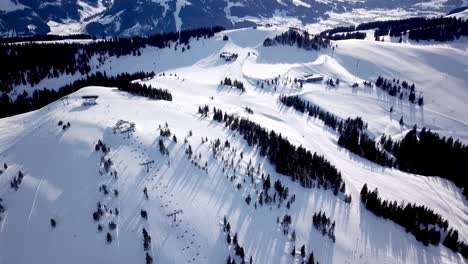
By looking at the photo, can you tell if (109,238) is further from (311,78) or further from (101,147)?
(311,78)

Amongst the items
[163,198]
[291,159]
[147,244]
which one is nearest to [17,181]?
[163,198]

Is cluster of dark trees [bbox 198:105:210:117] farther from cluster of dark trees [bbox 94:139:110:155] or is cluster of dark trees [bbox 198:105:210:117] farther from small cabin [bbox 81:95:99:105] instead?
cluster of dark trees [bbox 94:139:110:155]

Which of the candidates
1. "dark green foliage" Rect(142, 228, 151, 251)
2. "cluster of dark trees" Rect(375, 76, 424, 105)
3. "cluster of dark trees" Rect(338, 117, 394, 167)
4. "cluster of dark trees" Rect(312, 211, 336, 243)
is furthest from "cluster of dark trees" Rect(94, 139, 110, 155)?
"cluster of dark trees" Rect(375, 76, 424, 105)

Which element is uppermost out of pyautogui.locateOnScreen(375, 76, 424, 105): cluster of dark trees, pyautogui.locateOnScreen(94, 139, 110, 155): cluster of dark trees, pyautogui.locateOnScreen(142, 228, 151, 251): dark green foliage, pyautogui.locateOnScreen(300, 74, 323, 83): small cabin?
pyautogui.locateOnScreen(94, 139, 110, 155): cluster of dark trees

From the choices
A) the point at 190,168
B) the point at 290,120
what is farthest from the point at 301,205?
the point at 290,120

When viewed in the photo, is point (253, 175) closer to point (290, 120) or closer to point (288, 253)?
point (288, 253)

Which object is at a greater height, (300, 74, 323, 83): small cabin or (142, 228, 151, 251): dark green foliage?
(300, 74, 323, 83): small cabin

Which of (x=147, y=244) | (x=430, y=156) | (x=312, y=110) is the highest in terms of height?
(x=147, y=244)
